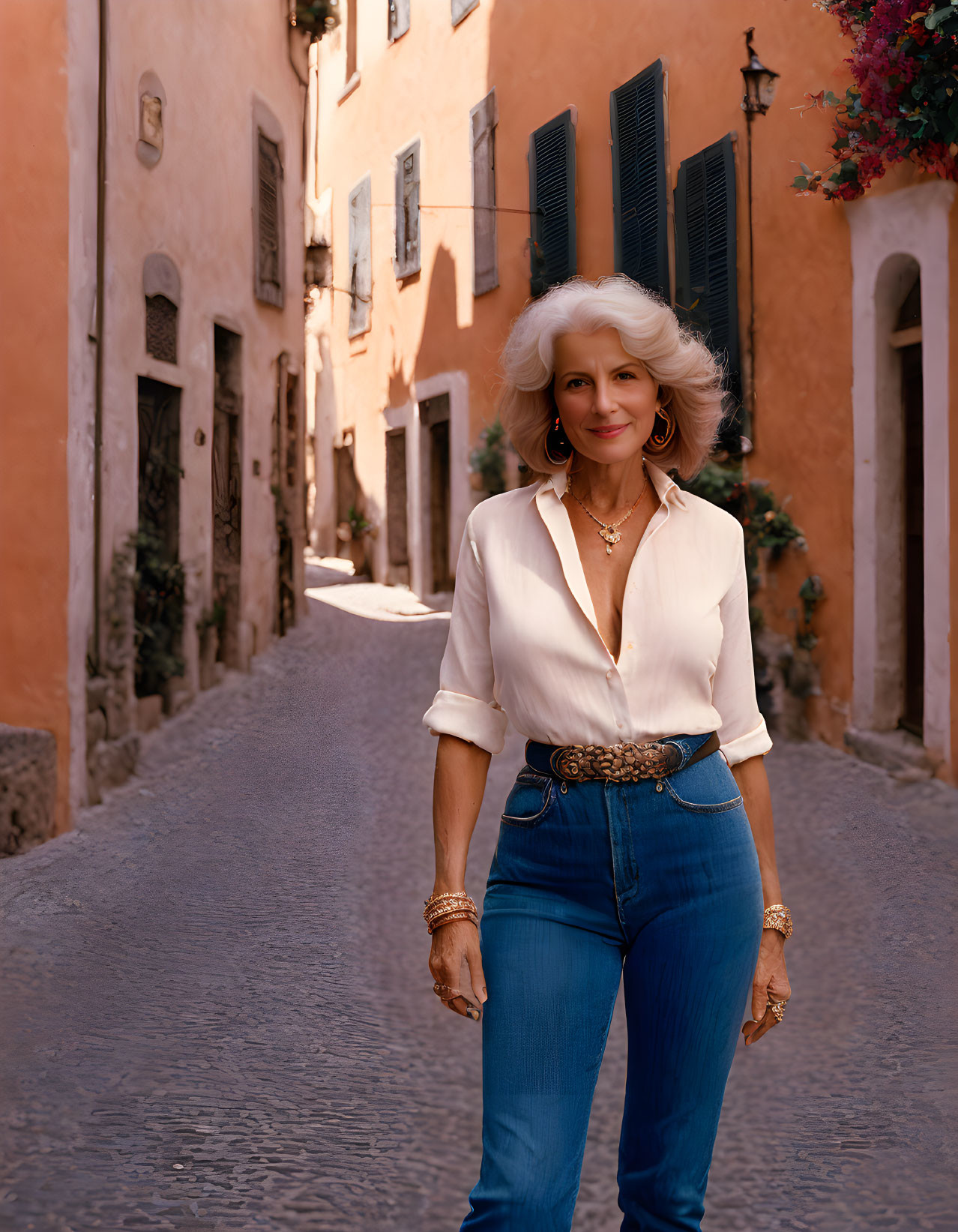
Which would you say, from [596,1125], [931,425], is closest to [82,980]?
[596,1125]

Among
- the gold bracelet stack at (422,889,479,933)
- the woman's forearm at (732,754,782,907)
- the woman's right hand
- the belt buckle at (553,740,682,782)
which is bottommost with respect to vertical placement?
the woman's right hand

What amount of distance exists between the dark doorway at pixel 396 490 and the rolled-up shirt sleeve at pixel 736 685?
6.14m

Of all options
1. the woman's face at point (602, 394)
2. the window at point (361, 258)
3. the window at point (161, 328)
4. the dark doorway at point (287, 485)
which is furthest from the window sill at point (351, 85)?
the woman's face at point (602, 394)

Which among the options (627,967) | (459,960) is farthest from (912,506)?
(459,960)

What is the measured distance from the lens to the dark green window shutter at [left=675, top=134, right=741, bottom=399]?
578 centimetres

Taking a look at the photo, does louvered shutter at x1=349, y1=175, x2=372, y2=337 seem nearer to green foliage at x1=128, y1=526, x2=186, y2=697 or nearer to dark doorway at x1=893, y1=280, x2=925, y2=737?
green foliage at x1=128, y1=526, x2=186, y2=697

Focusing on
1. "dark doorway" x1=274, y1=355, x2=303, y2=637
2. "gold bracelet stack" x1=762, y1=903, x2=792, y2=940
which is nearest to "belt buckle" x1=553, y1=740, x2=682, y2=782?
"gold bracelet stack" x1=762, y1=903, x2=792, y2=940

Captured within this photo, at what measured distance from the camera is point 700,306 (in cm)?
596

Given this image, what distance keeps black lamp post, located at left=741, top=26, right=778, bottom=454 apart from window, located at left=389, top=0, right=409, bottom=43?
9.17 ft

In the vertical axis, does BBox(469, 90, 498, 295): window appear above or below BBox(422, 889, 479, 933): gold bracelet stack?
above

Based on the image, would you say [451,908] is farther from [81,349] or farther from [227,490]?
[227,490]

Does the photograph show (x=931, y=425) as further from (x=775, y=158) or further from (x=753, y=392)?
(x=775, y=158)

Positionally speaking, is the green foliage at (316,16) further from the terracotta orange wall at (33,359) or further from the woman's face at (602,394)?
the woman's face at (602,394)

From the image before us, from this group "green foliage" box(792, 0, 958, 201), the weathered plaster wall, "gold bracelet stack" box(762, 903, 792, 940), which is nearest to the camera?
"gold bracelet stack" box(762, 903, 792, 940)
